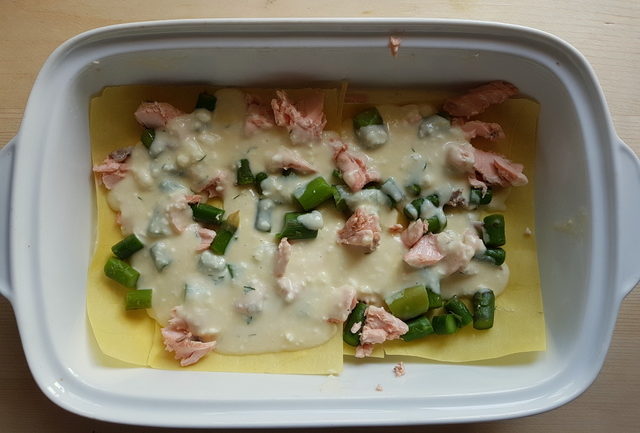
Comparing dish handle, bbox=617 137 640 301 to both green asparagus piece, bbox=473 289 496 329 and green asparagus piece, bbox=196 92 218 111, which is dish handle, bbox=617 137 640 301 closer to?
green asparagus piece, bbox=473 289 496 329

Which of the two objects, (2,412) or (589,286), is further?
(2,412)

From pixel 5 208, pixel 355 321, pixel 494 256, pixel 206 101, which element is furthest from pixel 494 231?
pixel 5 208

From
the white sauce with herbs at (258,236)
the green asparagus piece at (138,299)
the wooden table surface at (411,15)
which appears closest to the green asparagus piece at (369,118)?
the white sauce with herbs at (258,236)

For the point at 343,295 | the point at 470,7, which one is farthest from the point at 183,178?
the point at 470,7

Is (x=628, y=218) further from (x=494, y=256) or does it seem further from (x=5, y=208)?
(x=5, y=208)

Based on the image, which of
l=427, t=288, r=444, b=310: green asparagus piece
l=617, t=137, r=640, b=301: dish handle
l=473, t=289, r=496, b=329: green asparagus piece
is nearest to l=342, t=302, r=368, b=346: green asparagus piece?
l=427, t=288, r=444, b=310: green asparagus piece

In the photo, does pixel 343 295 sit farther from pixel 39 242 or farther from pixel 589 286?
pixel 39 242

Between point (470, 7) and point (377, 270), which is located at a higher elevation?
point (470, 7)
